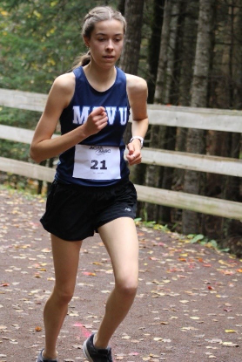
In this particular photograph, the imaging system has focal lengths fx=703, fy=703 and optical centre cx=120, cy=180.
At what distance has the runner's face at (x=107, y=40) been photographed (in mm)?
3672

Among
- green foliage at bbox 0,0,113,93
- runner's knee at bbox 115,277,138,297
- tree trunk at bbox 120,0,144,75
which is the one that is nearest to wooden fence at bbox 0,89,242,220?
tree trunk at bbox 120,0,144,75

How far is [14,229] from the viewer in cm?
→ 879

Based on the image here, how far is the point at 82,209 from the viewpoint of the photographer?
3840 millimetres

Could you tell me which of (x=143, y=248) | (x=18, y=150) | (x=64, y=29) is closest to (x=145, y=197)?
(x=143, y=248)

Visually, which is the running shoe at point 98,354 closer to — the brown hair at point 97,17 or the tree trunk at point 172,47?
the brown hair at point 97,17

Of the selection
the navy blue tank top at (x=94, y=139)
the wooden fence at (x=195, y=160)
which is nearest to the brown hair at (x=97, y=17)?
the navy blue tank top at (x=94, y=139)

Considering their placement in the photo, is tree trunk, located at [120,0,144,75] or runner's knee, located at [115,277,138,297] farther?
tree trunk, located at [120,0,144,75]

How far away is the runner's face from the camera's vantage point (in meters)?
3.67

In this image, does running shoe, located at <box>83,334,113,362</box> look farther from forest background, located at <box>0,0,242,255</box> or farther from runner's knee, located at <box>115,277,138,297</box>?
forest background, located at <box>0,0,242,255</box>

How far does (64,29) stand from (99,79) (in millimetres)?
12567

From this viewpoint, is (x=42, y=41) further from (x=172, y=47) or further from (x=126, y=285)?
(x=126, y=285)

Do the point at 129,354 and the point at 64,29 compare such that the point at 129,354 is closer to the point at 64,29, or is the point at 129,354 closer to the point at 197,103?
the point at 197,103

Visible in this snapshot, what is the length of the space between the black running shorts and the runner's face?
2.28 ft

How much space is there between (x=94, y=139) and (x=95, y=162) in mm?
124
